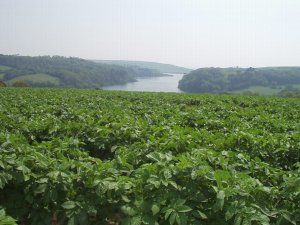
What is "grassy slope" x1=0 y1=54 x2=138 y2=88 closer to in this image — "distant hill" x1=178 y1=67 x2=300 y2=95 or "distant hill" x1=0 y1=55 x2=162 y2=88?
"distant hill" x1=0 y1=55 x2=162 y2=88

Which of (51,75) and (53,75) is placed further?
(53,75)

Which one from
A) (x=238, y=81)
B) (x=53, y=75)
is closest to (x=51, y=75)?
(x=53, y=75)

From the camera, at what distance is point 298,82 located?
12912 centimetres

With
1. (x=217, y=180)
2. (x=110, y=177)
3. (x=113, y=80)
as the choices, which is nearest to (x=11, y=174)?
(x=110, y=177)

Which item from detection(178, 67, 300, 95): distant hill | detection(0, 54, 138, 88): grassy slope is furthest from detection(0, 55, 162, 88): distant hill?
detection(178, 67, 300, 95): distant hill

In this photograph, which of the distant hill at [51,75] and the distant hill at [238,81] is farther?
the distant hill at [238,81]

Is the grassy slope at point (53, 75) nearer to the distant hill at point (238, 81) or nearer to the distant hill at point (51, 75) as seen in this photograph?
the distant hill at point (51, 75)

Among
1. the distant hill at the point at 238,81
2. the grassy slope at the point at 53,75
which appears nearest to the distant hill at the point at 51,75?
the grassy slope at the point at 53,75

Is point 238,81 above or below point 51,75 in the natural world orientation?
below

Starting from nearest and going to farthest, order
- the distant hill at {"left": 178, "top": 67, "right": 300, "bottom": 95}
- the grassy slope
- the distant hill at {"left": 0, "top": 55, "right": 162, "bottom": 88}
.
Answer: the distant hill at {"left": 0, "top": 55, "right": 162, "bottom": 88}
the grassy slope
the distant hill at {"left": 178, "top": 67, "right": 300, "bottom": 95}

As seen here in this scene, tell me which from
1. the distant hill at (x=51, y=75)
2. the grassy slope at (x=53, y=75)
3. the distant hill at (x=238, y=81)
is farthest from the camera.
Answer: the distant hill at (x=238, y=81)

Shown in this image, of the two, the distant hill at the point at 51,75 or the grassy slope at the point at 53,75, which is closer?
the distant hill at the point at 51,75

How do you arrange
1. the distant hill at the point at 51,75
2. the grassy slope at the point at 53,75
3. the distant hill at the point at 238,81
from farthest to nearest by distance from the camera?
the distant hill at the point at 238,81
the grassy slope at the point at 53,75
the distant hill at the point at 51,75

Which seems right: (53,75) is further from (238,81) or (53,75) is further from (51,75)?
(238,81)
